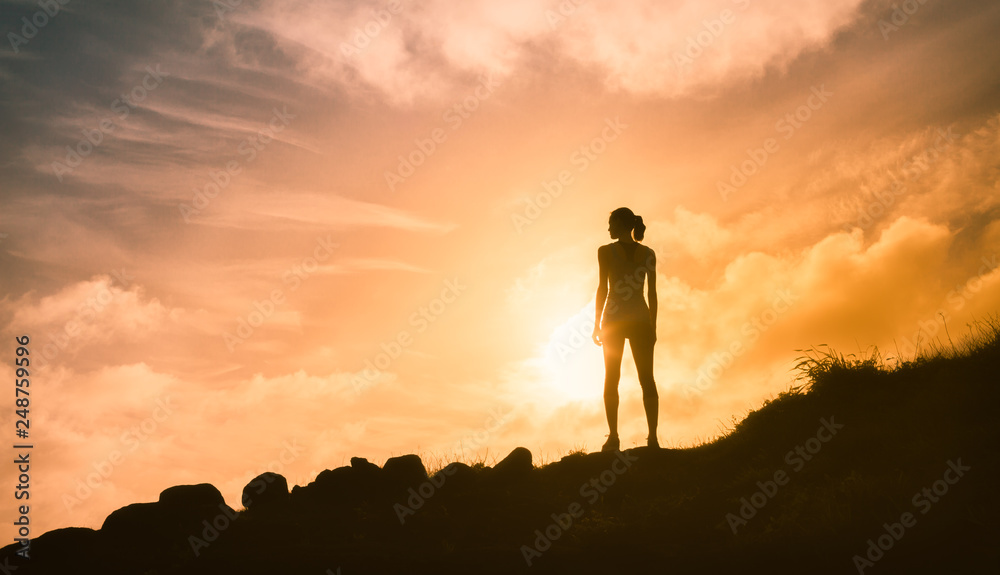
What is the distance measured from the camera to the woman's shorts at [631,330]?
9.14 m

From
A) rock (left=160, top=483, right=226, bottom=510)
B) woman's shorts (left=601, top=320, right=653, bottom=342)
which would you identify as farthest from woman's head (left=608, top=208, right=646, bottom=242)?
rock (left=160, top=483, right=226, bottom=510)

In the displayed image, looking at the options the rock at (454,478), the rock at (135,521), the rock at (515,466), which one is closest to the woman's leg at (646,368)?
the rock at (515,466)

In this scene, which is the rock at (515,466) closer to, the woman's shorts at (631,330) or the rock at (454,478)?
the rock at (454,478)

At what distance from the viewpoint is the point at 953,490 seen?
6.67 m

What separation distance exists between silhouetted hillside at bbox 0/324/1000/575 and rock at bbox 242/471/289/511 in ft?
0.08

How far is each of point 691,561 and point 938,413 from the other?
14.3ft

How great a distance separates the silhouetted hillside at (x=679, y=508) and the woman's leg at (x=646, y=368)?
0.88 m

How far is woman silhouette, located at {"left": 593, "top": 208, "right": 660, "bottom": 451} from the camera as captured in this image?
9164mm

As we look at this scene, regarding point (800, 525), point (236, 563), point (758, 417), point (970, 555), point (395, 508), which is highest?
point (758, 417)

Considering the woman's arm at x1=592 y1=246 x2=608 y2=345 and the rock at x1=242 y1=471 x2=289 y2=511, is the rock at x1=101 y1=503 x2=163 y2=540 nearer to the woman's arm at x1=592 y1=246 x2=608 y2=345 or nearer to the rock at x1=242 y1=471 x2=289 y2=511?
the rock at x1=242 y1=471 x2=289 y2=511

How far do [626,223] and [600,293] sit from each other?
1.04 metres

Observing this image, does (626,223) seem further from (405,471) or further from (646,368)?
(405,471)

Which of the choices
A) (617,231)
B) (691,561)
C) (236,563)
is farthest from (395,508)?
(617,231)

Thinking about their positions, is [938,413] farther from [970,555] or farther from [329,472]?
[329,472]
